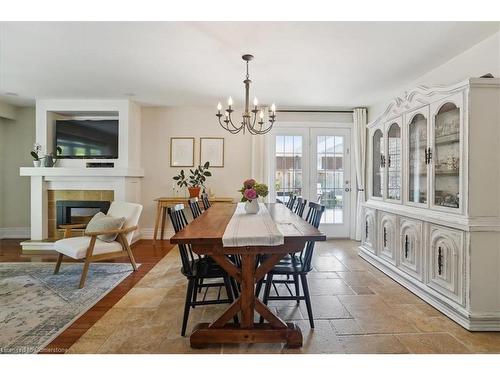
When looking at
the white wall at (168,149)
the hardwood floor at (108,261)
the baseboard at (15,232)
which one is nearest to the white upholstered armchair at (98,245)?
the hardwood floor at (108,261)

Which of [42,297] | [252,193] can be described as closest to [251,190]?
[252,193]

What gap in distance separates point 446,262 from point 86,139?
17.7 feet

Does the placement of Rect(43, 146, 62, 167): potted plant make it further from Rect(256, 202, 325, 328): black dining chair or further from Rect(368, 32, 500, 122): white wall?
Rect(368, 32, 500, 122): white wall

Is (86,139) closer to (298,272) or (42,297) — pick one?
(42,297)

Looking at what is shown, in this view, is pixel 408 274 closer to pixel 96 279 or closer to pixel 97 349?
pixel 97 349

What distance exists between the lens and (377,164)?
400 centimetres

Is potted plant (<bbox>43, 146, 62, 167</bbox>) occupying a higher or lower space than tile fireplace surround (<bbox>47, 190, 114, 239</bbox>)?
higher

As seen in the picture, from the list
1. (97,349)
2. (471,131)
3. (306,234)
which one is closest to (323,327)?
(306,234)

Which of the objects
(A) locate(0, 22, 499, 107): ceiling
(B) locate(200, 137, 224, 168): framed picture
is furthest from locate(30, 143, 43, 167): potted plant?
(B) locate(200, 137, 224, 168): framed picture

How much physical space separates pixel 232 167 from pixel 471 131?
3.78 m

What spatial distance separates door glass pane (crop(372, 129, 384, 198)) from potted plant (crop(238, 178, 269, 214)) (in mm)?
1931

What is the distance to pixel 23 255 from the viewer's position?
427 centimetres

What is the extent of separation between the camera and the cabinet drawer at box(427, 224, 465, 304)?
2307mm
